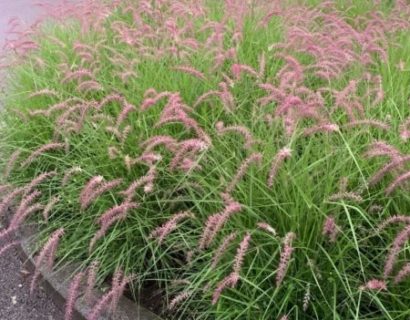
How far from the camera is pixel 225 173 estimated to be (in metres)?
2.35

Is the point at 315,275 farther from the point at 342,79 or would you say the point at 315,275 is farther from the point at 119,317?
the point at 342,79

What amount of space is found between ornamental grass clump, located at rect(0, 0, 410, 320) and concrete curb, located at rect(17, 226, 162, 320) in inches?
2.0

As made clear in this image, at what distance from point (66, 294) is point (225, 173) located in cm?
116

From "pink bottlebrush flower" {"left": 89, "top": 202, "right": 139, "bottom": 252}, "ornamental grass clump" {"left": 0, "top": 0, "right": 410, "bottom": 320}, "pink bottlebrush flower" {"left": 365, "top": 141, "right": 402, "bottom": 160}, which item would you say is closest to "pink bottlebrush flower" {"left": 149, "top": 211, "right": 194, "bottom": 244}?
"ornamental grass clump" {"left": 0, "top": 0, "right": 410, "bottom": 320}

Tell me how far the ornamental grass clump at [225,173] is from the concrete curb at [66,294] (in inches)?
2.0

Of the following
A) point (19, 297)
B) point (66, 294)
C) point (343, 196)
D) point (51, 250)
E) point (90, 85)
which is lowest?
point (19, 297)

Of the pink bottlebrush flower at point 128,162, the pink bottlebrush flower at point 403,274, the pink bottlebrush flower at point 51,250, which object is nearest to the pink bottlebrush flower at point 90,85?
the pink bottlebrush flower at point 128,162

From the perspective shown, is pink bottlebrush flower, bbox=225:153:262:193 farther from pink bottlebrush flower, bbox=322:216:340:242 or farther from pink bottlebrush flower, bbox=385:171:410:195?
pink bottlebrush flower, bbox=385:171:410:195

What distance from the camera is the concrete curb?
2547 mm

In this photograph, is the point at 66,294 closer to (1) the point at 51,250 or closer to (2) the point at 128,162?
(1) the point at 51,250

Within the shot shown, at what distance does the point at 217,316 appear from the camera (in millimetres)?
2223

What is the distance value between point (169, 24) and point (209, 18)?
0.78 m

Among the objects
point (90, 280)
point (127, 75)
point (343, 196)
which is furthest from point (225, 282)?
point (127, 75)

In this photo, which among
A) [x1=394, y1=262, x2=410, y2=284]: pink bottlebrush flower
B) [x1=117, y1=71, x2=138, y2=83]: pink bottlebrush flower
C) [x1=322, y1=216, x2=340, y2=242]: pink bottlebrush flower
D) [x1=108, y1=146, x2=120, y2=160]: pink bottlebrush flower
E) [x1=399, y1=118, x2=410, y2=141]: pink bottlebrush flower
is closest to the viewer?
[x1=394, y1=262, x2=410, y2=284]: pink bottlebrush flower
